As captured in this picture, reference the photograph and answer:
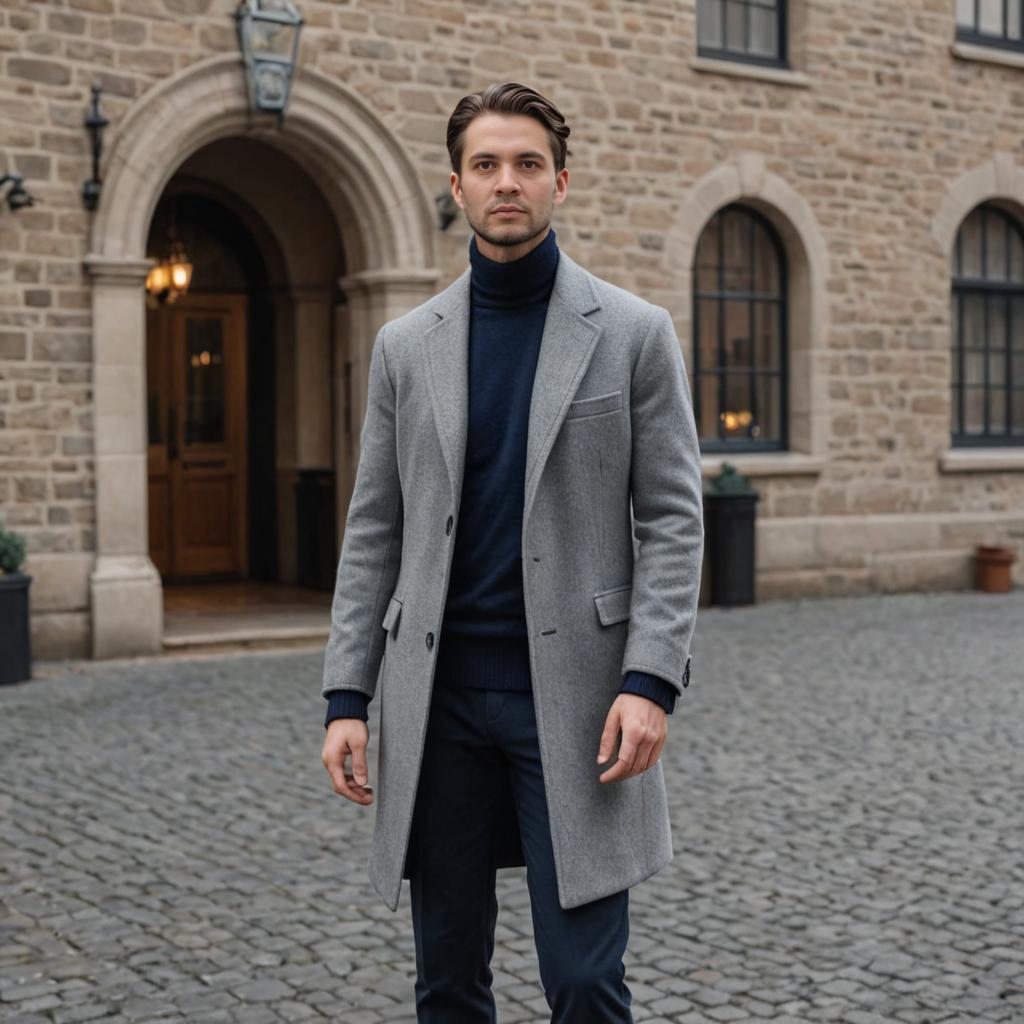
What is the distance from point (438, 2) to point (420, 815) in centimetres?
978

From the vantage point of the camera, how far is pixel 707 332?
13.7 metres

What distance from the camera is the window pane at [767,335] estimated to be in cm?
1401

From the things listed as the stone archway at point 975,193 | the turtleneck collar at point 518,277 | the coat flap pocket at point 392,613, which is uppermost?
the stone archway at point 975,193

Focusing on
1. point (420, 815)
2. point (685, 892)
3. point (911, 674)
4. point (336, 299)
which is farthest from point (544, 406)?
point (336, 299)

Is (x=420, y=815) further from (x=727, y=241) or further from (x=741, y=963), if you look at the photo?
(x=727, y=241)

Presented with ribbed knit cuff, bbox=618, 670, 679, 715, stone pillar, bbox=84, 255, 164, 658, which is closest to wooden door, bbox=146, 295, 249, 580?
stone pillar, bbox=84, 255, 164, 658

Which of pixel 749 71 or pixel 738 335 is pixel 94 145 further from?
pixel 738 335

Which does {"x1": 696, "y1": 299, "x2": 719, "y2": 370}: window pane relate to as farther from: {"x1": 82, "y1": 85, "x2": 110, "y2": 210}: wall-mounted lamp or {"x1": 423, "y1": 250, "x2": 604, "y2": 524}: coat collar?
{"x1": 423, "y1": 250, "x2": 604, "y2": 524}: coat collar

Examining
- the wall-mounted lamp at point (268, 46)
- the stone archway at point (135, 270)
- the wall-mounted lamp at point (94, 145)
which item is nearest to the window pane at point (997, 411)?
the stone archway at point (135, 270)

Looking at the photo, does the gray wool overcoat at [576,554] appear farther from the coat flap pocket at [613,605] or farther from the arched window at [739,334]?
the arched window at [739,334]

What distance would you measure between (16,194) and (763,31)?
6.92 metres

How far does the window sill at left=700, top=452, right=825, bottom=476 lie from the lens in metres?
13.4

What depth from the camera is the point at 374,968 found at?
14.7 ft

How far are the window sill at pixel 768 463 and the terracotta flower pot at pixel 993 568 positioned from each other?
6.62ft
